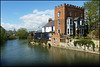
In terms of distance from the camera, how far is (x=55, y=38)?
29359 mm

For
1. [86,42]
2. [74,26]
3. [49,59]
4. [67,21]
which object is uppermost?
[67,21]

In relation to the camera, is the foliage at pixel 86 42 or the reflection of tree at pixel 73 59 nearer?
the reflection of tree at pixel 73 59

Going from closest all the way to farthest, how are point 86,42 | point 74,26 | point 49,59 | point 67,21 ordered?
point 49,59, point 86,42, point 67,21, point 74,26

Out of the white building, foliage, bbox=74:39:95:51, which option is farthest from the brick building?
foliage, bbox=74:39:95:51

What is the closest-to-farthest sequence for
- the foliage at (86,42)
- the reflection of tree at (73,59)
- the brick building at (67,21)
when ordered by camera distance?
the reflection of tree at (73,59)
the foliage at (86,42)
the brick building at (67,21)

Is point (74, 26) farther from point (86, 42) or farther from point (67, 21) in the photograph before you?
point (86, 42)

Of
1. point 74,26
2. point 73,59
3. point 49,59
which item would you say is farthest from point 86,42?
point 74,26

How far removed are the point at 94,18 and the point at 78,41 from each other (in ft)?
25.1

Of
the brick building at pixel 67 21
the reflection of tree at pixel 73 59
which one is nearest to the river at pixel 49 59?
the reflection of tree at pixel 73 59

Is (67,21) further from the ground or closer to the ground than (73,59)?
further from the ground

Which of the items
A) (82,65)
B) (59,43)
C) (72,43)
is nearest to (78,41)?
(72,43)

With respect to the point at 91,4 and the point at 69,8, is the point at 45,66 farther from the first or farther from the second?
the point at 69,8

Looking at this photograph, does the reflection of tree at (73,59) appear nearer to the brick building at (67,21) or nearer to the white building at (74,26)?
the brick building at (67,21)

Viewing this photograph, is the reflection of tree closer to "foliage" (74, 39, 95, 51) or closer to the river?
the river
